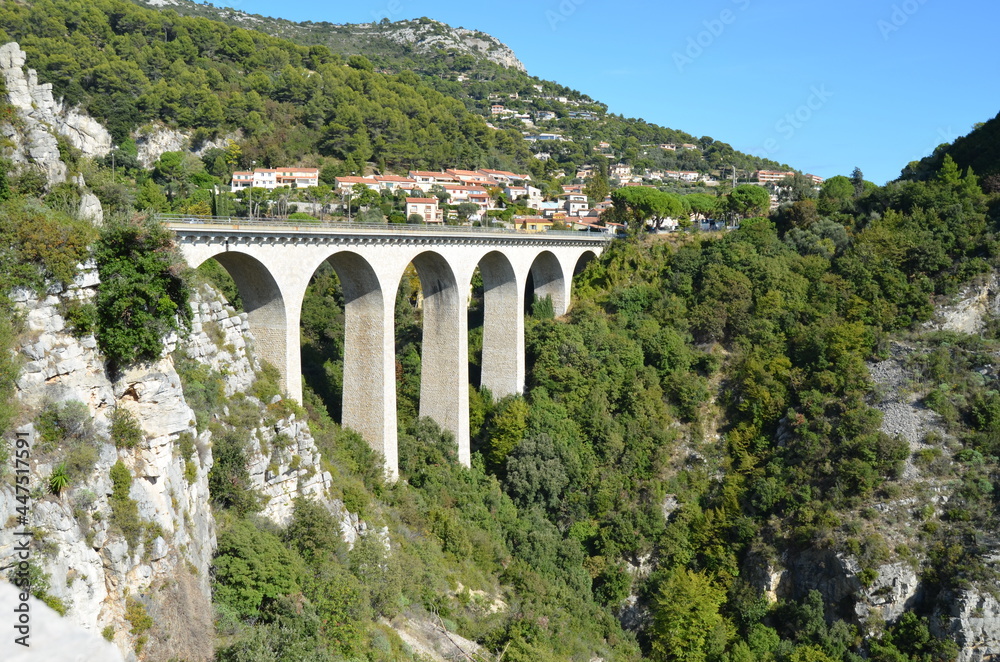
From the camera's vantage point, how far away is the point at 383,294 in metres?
25.0

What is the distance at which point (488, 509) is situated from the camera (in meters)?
27.8

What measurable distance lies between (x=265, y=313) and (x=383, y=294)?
4.56 meters

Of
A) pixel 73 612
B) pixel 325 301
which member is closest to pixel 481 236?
pixel 325 301

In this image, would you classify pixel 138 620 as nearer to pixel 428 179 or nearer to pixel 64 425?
pixel 64 425

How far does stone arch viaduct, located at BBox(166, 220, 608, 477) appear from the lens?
2088 cm

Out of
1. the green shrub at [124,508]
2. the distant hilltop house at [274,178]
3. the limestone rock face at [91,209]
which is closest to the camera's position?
the green shrub at [124,508]

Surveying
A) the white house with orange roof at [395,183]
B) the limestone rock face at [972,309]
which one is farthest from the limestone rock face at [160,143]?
the limestone rock face at [972,309]

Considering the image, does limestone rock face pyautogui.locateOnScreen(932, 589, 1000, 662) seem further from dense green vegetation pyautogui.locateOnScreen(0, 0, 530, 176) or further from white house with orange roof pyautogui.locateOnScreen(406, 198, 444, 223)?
dense green vegetation pyautogui.locateOnScreen(0, 0, 530, 176)

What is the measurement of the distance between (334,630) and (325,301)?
856 inches

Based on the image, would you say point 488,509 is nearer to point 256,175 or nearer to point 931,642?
point 931,642

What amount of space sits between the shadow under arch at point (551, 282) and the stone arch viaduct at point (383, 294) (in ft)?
0.83

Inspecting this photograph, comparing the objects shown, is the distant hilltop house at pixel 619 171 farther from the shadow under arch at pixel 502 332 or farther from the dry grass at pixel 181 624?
the dry grass at pixel 181 624

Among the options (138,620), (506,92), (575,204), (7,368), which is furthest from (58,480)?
(506,92)

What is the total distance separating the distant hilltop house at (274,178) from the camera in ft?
156
